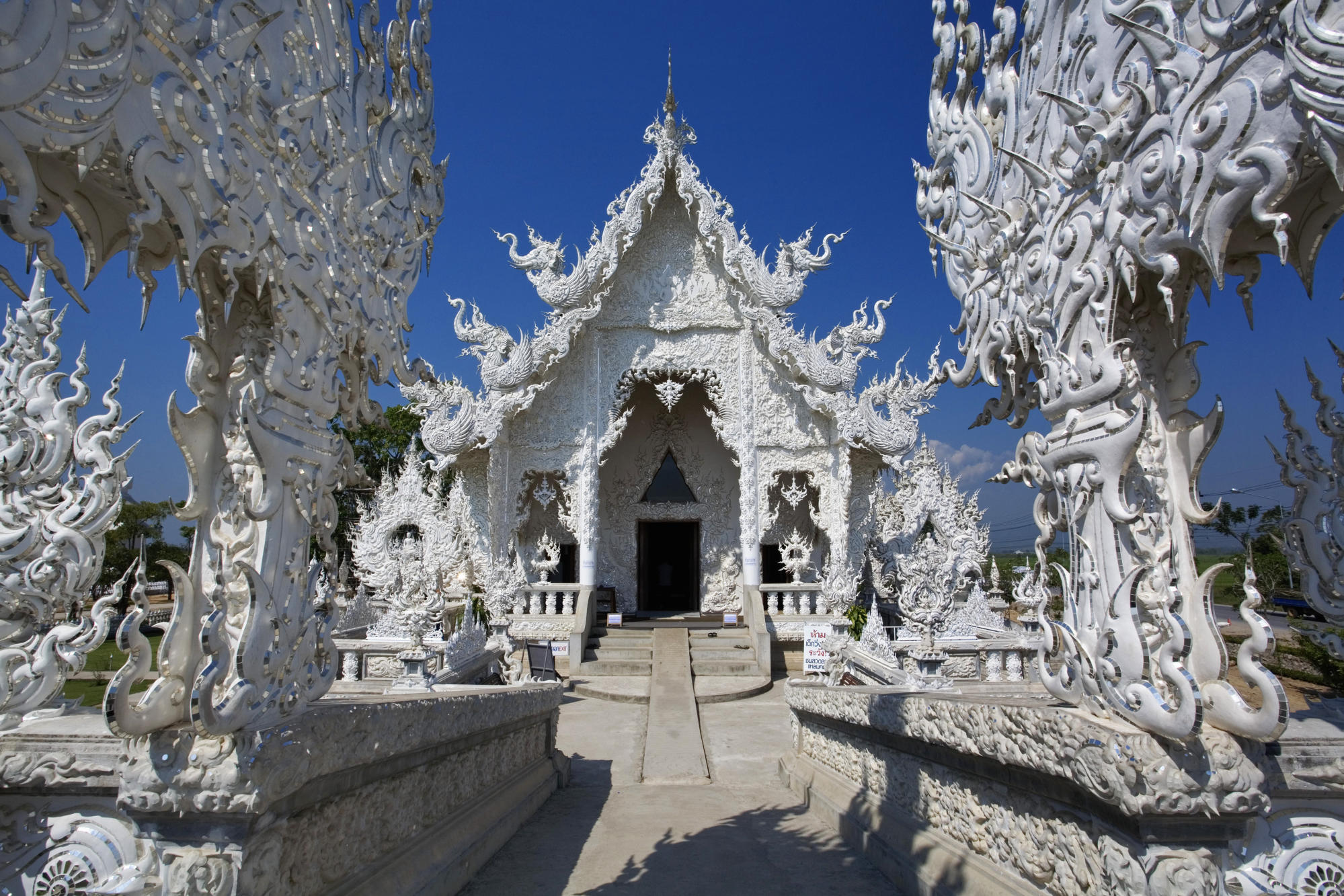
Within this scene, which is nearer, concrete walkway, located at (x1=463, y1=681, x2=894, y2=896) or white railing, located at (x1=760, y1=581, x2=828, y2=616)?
concrete walkway, located at (x1=463, y1=681, x2=894, y2=896)

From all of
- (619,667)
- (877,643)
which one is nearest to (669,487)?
(619,667)

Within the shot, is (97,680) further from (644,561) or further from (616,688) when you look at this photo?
(644,561)

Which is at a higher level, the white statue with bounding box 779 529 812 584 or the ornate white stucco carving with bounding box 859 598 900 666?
the white statue with bounding box 779 529 812 584

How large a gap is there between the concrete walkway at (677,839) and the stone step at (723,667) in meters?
2.88

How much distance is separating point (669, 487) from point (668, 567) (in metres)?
2.84

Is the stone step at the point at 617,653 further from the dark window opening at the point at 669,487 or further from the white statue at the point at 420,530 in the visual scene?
the dark window opening at the point at 669,487

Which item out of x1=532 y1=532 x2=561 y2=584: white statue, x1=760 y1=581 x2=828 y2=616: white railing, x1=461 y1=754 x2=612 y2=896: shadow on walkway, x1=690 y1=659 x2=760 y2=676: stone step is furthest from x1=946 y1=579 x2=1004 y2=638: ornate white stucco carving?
x1=532 y1=532 x2=561 y2=584: white statue

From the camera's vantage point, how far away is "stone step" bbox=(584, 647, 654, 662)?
36.2ft

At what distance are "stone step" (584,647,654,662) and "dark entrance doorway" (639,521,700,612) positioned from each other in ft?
12.0

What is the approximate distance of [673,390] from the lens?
1288 cm

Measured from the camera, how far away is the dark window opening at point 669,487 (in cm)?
1465

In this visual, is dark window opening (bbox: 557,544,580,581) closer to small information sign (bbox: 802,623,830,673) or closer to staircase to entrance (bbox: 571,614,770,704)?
staircase to entrance (bbox: 571,614,770,704)

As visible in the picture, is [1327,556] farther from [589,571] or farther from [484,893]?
[589,571]

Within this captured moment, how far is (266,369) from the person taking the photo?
7.39 feet
